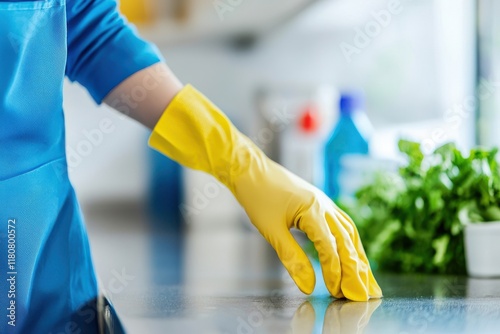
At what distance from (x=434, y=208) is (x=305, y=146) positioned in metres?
1.26

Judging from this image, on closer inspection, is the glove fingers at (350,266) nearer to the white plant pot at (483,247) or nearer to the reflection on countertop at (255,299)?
the reflection on countertop at (255,299)

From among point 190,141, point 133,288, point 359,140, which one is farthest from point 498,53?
point 133,288

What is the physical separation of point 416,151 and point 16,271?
0.75 meters

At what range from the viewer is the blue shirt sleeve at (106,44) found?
3.48 ft

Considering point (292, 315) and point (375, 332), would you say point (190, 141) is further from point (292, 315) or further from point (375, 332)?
point (375, 332)

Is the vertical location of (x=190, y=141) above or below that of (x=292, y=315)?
above

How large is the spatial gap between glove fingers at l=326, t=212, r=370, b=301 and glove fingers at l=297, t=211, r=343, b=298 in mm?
11

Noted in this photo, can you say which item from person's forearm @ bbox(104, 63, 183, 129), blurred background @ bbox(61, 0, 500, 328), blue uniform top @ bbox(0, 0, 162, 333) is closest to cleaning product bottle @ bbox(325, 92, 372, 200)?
blurred background @ bbox(61, 0, 500, 328)

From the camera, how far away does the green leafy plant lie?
46.9 inches

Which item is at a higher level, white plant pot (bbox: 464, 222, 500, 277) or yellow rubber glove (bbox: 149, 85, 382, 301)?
yellow rubber glove (bbox: 149, 85, 382, 301)

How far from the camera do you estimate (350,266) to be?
0.88 m

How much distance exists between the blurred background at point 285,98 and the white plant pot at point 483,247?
52 centimetres

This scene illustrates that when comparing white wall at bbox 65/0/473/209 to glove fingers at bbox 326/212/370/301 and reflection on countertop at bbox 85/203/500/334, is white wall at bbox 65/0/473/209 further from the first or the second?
glove fingers at bbox 326/212/370/301

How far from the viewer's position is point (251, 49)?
2793 mm
